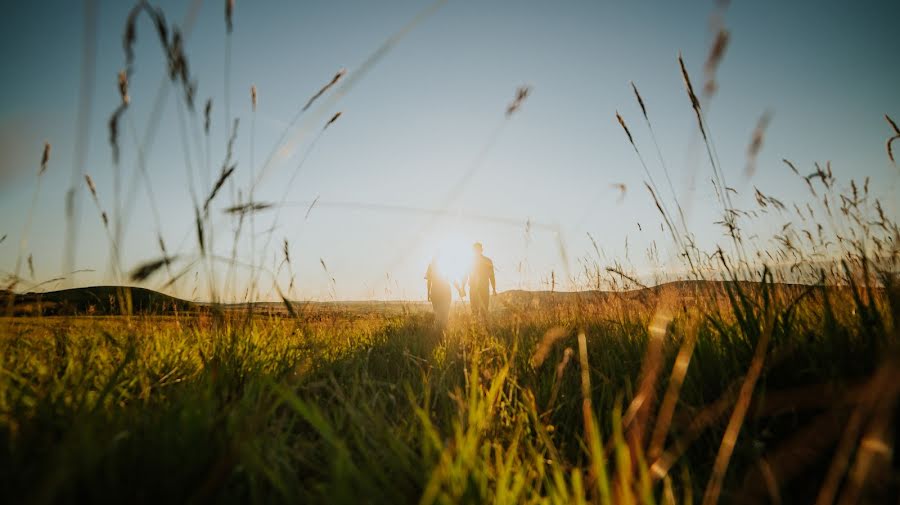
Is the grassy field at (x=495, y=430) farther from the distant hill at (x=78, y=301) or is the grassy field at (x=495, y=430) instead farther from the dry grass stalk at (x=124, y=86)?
the dry grass stalk at (x=124, y=86)

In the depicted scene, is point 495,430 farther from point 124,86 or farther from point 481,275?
point 481,275

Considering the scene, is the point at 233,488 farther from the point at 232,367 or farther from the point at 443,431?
the point at 232,367

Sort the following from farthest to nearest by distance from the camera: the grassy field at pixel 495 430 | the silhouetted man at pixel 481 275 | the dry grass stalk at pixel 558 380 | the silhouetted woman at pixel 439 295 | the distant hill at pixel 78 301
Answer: the silhouetted man at pixel 481 275 → the silhouetted woman at pixel 439 295 → the distant hill at pixel 78 301 → the dry grass stalk at pixel 558 380 → the grassy field at pixel 495 430

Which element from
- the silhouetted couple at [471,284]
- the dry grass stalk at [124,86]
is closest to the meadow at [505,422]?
the dry grass stalk at [124,86]

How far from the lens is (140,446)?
96 cm

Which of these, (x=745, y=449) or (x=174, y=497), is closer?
(x=174, y=497)

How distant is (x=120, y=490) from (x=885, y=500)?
1.84m

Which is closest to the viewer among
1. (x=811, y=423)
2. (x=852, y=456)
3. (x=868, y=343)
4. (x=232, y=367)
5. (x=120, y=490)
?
(x=120, y=490)

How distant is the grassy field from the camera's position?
90 centimetres

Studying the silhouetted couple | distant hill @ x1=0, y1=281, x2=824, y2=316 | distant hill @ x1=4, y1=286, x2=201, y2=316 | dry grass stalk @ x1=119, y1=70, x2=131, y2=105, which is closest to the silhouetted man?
the silhouetted couple

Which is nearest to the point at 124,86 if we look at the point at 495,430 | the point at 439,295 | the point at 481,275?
the point at 495,430

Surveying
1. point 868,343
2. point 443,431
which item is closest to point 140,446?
point 443,431

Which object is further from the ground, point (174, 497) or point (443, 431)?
point (174, 497)

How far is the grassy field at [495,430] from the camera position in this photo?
898 millimetres
